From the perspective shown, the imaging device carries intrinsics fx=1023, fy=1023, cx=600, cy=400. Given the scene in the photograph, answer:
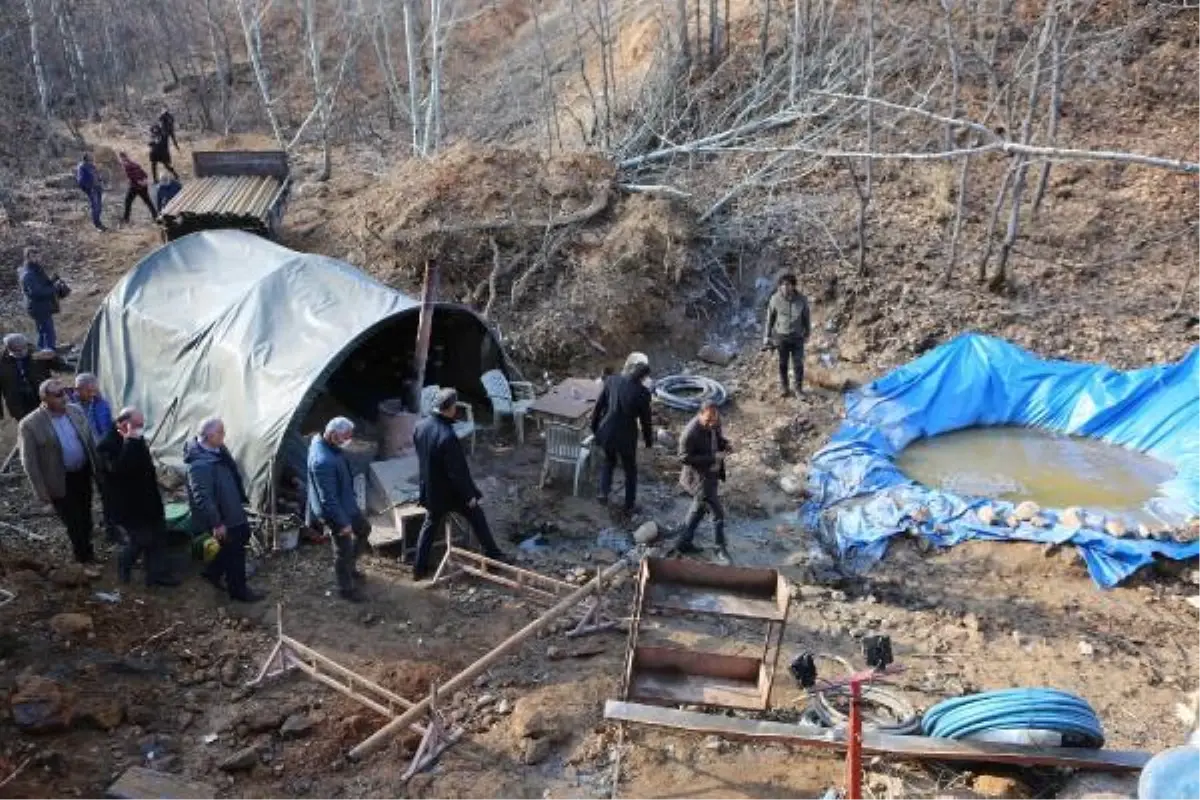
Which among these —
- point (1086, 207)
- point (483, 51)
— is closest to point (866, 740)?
point (1086, 207)

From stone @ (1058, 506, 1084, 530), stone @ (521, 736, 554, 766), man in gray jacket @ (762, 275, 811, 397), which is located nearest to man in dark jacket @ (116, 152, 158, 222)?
man in gray jacket @ (762, 275, 811, 397)

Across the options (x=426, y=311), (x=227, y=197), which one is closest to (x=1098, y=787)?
(x=426, y=311)

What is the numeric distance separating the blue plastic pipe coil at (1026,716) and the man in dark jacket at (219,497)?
491cm

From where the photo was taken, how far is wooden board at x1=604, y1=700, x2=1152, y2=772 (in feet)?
18.3

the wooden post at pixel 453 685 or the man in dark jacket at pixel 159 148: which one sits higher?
the man in dark jacket at pixel 159 148

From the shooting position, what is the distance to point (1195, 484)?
939cm

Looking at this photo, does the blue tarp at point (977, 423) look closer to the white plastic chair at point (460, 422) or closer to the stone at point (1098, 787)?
the stone at point (1098, 787)

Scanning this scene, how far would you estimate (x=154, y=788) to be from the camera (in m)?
5.59

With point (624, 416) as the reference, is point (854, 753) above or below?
below

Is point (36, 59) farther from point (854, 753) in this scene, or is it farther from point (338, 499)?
point (854, 753)

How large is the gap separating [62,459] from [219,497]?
1.42m

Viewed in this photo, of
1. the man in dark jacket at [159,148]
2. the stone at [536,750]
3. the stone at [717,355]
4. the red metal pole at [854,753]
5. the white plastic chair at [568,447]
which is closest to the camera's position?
the red metal pole at [854,753]

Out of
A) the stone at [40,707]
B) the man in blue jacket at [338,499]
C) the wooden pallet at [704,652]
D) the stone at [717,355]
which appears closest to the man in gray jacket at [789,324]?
the stone at [717,355]

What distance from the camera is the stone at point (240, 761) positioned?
5.96 metres
